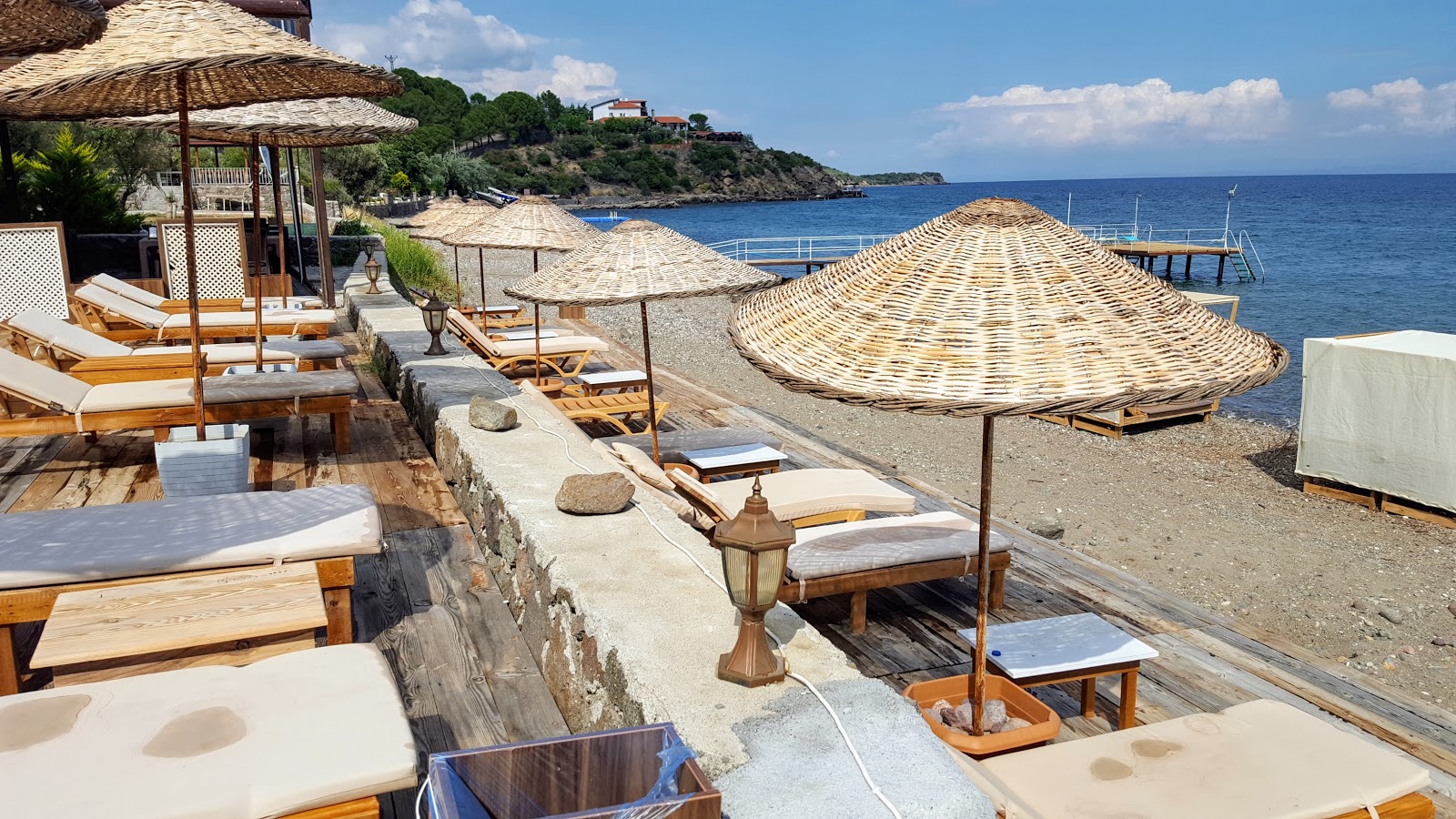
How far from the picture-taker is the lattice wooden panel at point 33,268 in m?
9.37

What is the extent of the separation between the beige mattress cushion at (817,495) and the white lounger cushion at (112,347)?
3307mm

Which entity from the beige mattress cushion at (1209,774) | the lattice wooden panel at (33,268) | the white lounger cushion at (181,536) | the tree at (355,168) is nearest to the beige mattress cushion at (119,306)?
the lattice wooden panel at (33,268)

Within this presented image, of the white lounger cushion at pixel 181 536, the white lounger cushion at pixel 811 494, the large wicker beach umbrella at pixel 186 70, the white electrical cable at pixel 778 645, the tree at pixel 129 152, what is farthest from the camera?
the tree at pixel 129 152

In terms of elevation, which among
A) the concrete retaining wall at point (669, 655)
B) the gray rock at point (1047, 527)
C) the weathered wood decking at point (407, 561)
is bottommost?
the gray rock at point (1047, 527)

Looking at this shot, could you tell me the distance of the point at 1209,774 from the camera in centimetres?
237

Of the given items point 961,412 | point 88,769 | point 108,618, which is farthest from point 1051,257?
point 108,618

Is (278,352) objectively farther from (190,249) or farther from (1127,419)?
(1127,419)

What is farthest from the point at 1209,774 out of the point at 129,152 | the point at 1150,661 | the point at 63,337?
the point at 129,152

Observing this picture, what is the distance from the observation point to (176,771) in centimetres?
188

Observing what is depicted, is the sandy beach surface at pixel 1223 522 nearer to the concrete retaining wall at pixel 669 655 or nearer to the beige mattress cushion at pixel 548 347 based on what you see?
the beige mattress cushion at pixel 548 347

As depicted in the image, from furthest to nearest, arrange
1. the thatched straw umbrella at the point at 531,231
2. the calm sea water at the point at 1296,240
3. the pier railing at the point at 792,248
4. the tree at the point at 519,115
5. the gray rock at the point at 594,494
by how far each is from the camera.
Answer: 1. the tree at the point at 519,115
2. the calm sea water at the point at 1296,240
3. the pier railing at the point at 792,248
4. the thatched straw umbrella at the point at 531,231
5. the gray rock at the point at 594,494

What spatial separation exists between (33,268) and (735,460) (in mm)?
7639

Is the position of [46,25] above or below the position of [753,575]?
above

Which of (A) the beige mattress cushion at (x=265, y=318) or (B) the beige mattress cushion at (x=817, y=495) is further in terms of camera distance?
(A) the beige mattress cushion at (x=265, y=318)
